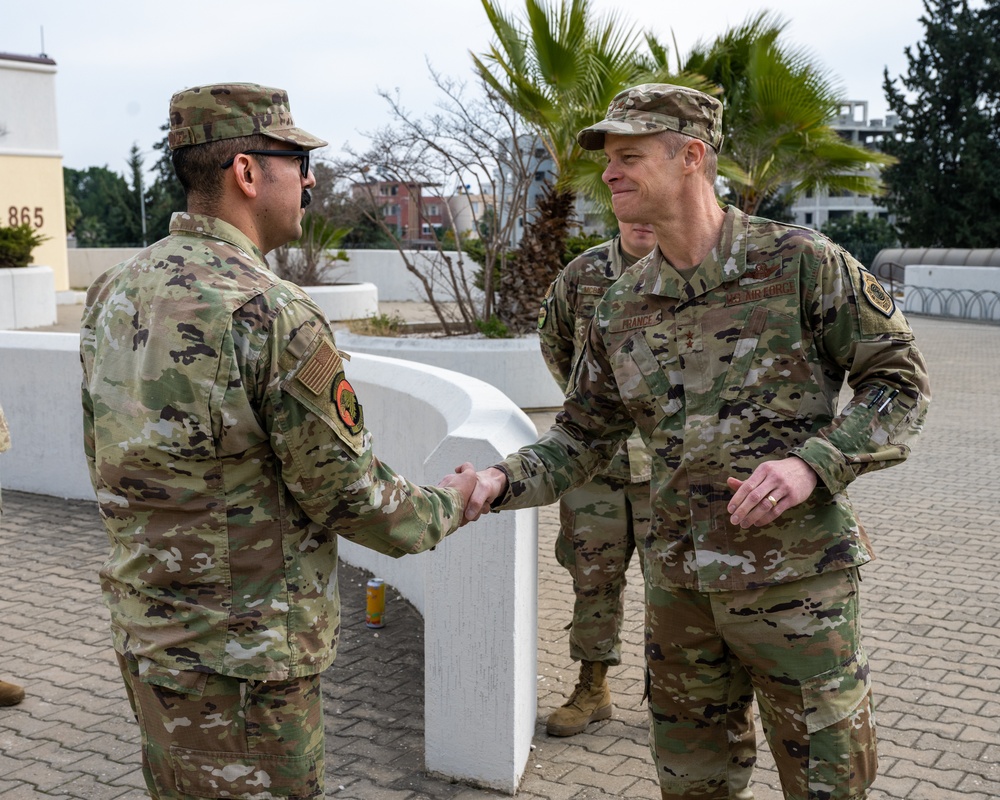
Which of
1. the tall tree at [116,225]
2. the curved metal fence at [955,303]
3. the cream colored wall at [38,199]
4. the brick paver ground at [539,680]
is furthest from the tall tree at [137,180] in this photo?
the brick paver ground at [539,680]

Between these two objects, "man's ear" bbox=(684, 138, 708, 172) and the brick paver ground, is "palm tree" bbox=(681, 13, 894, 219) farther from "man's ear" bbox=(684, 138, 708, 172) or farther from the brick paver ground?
"man's ear" bbox=(684, 138, 708, 172)

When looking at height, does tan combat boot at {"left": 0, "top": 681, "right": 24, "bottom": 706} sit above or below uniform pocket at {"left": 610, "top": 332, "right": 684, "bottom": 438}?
below

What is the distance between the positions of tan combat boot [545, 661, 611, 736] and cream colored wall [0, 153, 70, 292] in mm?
21822

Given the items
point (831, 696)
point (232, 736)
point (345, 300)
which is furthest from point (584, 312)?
point (345, 300)

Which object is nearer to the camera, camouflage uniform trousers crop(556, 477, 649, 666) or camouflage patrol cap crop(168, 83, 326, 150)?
camouflage patrol cap crop(168, 83, 326, 150)

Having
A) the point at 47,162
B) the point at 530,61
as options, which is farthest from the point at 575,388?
the point at 47,162

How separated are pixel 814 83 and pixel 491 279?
236 inches

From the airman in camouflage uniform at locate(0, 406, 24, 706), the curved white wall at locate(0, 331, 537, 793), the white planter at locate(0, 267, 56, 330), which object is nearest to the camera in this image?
the curved white wall at locate(0, 331, 537, 793)

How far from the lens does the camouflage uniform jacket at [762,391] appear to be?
105 inches

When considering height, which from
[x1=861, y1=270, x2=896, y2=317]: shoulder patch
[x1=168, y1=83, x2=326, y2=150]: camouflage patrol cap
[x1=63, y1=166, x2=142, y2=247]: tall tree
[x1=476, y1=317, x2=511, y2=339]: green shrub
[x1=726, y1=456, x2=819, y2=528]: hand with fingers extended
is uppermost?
→ [x1=63, y1=166, x2=142, y2=247]: tall tree

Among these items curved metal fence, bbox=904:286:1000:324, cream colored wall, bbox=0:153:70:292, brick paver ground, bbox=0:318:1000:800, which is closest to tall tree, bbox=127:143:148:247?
cream colored wall, bbox=0:153:70:292

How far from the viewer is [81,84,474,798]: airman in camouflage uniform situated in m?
2.28

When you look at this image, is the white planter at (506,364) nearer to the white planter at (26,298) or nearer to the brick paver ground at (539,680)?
the brick paver ground at (539,680)

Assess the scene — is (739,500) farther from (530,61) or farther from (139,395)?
(530,61)
